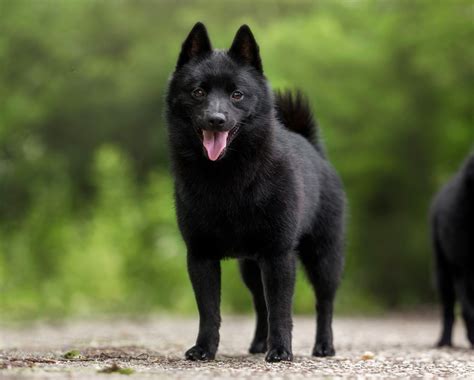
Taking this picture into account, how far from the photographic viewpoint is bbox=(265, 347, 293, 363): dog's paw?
4.76 meters

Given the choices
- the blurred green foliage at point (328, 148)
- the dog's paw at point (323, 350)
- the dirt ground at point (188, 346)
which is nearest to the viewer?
the dirt ground at point (188, 346)

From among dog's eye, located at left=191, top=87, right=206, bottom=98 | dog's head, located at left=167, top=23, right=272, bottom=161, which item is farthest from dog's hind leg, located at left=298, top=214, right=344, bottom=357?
dog's eye, located at left=191, top=87, right=206, bottom=98

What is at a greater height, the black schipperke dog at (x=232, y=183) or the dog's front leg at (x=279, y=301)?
the black schipperke dog at (x=232, y=183)

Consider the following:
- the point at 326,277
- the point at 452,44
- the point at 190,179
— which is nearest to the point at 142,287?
the point at 452,44

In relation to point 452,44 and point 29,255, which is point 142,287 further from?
A: point 452,44

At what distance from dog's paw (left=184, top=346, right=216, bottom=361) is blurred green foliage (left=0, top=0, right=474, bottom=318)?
6600 mm

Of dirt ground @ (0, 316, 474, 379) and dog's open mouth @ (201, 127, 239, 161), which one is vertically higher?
dog's open mouth @ (201, 127, 239, 161)

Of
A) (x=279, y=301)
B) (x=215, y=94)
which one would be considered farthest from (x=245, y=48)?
(x=279, y=301)

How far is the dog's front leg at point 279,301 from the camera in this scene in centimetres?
479

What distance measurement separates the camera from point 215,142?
4.65 m

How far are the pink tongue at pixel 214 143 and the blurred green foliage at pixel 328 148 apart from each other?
7.02 m

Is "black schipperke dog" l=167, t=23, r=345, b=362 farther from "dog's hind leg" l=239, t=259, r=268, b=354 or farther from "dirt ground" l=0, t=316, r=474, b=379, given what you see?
"dog's hind leg" l=239, t=259, r=268, b=354

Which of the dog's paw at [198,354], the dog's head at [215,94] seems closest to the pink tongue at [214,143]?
the dog's head at [215,94]

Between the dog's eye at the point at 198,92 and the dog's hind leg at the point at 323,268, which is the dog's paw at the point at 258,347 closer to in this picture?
the dog's hind leg at the point at 323,268
